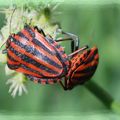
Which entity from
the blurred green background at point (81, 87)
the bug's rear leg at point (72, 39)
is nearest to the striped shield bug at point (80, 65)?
the bug's rear leg at point (72, 39)

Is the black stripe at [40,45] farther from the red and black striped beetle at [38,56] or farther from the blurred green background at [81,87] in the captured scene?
the blurred green background at [81,87]

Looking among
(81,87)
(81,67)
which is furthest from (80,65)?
(81,87)

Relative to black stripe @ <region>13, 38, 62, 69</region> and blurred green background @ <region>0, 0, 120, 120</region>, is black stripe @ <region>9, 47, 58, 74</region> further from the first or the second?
blurred green background @ <region>0, 0, 120, 120</region>

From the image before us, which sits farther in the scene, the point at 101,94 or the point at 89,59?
the point at 101,94

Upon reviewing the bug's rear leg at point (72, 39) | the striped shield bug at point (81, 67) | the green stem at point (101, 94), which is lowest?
the green stem at point (101, 94)

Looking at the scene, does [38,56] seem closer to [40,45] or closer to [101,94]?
[40,45]
